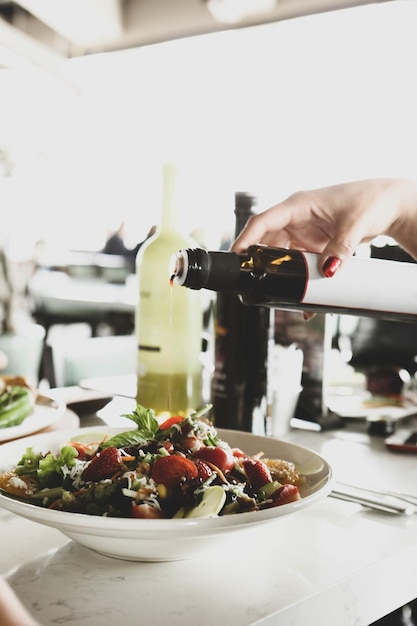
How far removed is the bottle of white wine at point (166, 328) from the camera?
124 cm

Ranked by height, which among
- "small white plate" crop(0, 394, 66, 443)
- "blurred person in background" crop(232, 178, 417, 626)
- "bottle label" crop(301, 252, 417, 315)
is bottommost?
"small white plate" crop(0, 394, 66, 443)

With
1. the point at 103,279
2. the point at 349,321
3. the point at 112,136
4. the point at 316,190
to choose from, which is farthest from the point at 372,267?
the point at 112,136

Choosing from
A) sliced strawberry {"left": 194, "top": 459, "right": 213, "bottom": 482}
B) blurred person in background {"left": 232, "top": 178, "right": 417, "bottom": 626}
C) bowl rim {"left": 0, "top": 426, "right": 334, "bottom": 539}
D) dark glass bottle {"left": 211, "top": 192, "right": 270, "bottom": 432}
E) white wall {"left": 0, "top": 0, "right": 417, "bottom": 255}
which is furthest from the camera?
white wall {"left": 0, "top": 0, "right": 417, "bottom": 255}

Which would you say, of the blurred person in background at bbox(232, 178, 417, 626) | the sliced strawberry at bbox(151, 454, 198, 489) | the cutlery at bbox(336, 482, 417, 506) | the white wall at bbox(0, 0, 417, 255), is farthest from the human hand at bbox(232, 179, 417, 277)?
the white wall at bbox(0, 0, 417, 255)

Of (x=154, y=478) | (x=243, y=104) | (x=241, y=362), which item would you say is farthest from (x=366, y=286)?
(x=243, y=104)

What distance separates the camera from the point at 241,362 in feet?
3.81

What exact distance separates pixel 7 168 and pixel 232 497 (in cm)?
291

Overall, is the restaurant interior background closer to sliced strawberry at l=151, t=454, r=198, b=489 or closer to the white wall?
the white wall

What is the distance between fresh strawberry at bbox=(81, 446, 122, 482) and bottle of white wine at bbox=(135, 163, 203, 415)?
0.55 metres

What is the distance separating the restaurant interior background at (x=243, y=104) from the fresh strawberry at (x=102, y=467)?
244 centimetres

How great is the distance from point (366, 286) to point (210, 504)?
423 mm

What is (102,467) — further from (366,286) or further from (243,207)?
(243,207)

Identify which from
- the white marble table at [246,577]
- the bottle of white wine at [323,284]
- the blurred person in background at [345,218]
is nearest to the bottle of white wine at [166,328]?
the blurred person in background at [345,218]

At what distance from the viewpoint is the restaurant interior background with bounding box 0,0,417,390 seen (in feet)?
12.4
